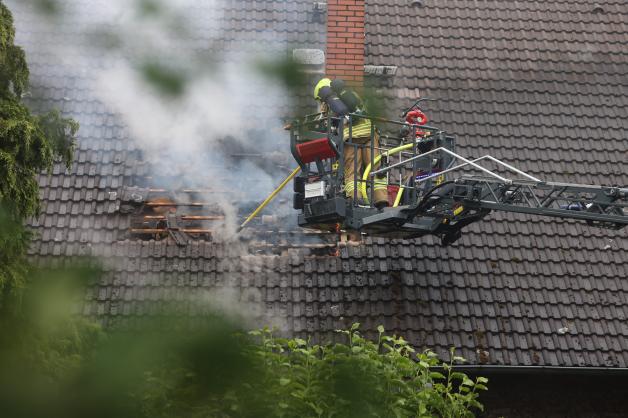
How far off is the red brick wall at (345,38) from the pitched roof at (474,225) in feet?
0.89

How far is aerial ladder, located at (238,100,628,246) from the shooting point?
27.9 ft

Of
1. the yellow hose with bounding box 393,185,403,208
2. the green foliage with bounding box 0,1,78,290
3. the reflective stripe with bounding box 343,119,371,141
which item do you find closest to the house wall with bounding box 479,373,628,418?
the yellow hose with bounding box 393,185,403,208

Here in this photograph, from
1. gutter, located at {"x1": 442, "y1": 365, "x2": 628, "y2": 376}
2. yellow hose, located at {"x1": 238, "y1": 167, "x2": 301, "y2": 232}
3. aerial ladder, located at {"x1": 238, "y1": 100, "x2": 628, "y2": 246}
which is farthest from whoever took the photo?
yellow hose, located at {"x1": 238, "y1": 167, "x2": 301, "y2": 232}

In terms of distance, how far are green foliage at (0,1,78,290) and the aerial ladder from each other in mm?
3154

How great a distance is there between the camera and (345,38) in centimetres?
1148

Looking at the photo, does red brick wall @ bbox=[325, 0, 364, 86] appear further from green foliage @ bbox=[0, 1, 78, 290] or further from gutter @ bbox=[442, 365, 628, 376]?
green foliage @ bbox=[0, 1, 78, 290]

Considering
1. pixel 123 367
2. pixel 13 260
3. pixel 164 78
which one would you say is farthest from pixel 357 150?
pixel 123 367

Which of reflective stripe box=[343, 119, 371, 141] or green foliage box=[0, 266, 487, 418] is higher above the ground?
reflective stripe box=[343, 119, 371, 141]

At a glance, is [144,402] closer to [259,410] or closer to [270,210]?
[259,410]

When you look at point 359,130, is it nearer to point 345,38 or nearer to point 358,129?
point 358,129

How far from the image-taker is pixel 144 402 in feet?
8.68

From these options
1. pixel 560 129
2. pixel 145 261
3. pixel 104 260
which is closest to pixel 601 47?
pixel 560 129

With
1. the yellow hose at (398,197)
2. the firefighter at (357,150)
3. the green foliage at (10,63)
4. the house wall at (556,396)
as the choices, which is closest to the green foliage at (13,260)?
the green foliage at (10,63)

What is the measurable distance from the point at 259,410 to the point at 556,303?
7025mm
